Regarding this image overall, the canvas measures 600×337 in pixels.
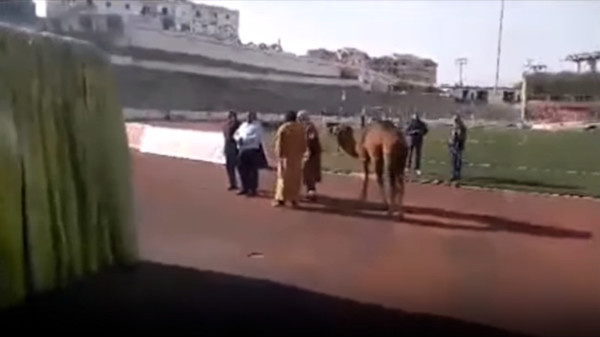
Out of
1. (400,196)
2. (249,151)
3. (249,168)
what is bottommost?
(400,196)

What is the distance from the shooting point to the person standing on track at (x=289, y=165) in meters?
6.05

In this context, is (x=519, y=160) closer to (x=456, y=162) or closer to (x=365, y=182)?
(x=456, y=162)

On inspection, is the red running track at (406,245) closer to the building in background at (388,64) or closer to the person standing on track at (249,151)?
the person standing on track at (249,151)

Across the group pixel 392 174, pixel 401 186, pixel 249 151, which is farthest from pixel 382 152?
pixel 249 151

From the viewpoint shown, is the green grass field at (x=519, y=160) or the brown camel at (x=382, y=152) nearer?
the brown camel at (x=382, y=152)

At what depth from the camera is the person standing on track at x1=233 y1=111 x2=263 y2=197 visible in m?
6.06

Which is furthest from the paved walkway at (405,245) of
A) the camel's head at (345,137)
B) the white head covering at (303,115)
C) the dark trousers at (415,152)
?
the white head covering at (303,115)

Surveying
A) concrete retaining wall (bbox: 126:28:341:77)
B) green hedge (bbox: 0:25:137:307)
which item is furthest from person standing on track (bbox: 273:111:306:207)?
green hedge (bbox: 0:25:137:307)

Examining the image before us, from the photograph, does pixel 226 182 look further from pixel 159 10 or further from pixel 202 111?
pixel 159 10

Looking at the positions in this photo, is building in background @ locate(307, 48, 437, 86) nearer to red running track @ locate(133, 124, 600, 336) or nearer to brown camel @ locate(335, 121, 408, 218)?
brown camel @ locate(335, 121, 408, 218)

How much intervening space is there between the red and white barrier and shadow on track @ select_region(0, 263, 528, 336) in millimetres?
982

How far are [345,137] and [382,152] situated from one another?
35 cm

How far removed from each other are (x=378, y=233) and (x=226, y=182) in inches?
49.9

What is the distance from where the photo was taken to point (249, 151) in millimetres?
6555
